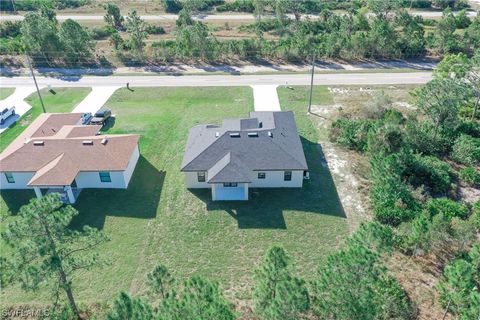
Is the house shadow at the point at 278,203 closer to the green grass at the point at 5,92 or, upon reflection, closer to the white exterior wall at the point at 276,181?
the white exterior wall at the point at 276,181

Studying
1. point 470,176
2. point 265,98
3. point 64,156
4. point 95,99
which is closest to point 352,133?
point 470,176

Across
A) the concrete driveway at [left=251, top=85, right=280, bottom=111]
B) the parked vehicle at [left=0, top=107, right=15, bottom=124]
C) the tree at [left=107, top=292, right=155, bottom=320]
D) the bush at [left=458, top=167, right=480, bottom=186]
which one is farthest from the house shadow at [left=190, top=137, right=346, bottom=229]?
the parked vehicle at [left=0, top=107, right=15, bottom=124]

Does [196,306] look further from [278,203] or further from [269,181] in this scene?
[269,181]

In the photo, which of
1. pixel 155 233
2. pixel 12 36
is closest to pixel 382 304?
pixel 155 233

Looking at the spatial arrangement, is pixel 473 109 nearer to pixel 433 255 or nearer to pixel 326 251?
pixel 433 255

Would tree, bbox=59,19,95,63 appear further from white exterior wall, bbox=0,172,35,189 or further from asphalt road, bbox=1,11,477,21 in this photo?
white exterior wall, bbox=0,172,35,189

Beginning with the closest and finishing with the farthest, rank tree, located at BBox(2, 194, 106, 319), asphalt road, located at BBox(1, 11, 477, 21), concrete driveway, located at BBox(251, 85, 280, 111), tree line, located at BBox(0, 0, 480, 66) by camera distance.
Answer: tree, located at BBox(2, 194, 106, 319) → concrete driveway, located at BBox(251, 85, 280, 111) → tree line, located at BBox(0, 0, 480, 66) → asphalt road, located at BBox(1, 11, 477, 21)

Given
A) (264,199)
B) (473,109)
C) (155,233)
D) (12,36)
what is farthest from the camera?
(12,36)
